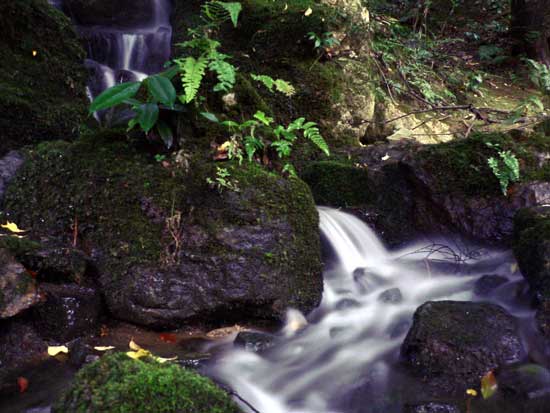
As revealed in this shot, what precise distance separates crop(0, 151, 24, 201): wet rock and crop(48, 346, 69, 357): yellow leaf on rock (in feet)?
6.16

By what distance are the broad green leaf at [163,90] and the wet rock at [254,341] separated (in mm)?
1889

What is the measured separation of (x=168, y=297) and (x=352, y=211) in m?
2.72

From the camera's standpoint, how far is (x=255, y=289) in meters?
3.99

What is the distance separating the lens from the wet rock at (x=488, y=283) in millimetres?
4645

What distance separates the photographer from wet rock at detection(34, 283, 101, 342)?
3.56 metres

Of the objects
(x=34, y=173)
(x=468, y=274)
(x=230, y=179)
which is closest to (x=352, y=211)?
(x=468, y=274)

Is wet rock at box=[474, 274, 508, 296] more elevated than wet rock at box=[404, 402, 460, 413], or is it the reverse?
wet rock at box=[404, 402, 460, 413]

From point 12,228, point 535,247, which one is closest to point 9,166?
point 12,228

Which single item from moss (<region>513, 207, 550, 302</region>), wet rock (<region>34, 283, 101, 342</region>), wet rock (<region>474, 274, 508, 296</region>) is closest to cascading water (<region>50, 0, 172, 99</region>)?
wet rock (<region>34, 283, 101, 342</region>)

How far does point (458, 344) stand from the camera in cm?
347

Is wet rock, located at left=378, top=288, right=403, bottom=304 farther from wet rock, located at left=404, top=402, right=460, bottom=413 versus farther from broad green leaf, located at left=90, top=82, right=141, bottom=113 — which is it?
broad green leaf, located at left=90, top=82, right=141, bottom=113

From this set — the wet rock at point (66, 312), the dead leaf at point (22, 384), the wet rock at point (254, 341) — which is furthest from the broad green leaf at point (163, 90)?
the dead leaf at point (22, 384)

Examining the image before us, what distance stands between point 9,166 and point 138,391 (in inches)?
139

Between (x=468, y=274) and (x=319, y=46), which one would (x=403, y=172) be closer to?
(x=468, y=274)
